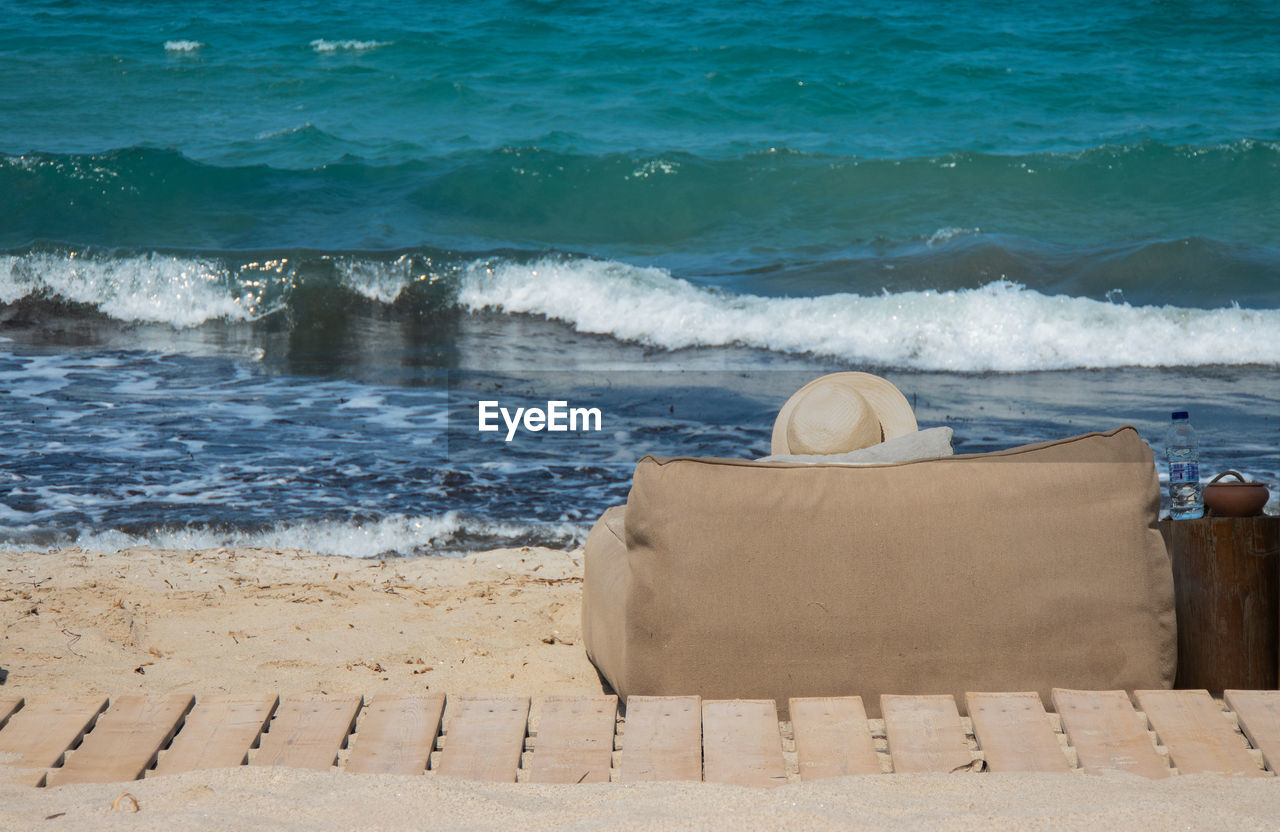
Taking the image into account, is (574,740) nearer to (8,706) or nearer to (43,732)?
(43,732)

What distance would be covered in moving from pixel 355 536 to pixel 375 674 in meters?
1.77

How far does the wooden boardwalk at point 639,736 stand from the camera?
2.59m

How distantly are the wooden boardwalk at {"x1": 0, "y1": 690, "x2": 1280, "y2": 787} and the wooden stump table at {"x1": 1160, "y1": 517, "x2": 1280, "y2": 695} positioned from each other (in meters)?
0.21

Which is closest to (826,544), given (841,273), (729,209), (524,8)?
(841,273)

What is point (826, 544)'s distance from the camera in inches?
114

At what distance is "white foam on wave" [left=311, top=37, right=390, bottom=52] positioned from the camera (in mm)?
19875

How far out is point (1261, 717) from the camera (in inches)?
109

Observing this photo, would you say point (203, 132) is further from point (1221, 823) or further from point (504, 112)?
point (1221, 823)

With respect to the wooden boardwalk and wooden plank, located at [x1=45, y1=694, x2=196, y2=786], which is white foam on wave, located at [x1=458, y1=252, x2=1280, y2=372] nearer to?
the wooden boardwalk

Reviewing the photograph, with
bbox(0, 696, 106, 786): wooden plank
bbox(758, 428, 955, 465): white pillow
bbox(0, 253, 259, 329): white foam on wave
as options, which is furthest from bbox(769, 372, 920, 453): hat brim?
bbox(0, 253, 259, 329): white foam on wave

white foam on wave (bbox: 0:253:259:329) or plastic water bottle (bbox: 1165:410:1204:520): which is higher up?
white foam on wave (bbox: 0:253:259:329)

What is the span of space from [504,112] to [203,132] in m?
4.66
